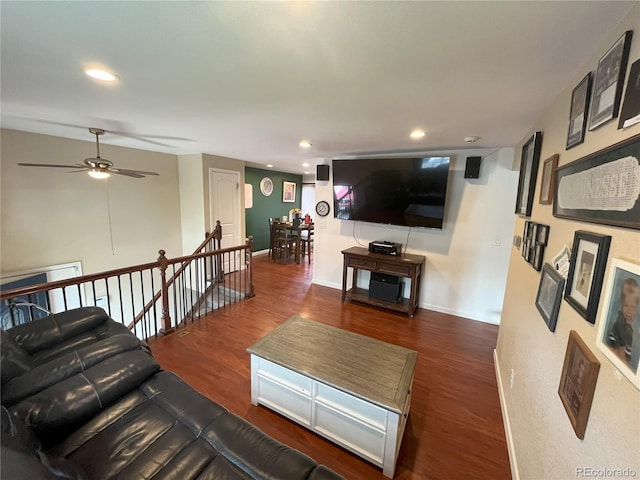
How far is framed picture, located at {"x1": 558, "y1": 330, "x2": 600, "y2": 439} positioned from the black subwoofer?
2.73 m

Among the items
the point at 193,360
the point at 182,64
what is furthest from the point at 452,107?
the point at 193,360

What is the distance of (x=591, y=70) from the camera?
1.19 metres

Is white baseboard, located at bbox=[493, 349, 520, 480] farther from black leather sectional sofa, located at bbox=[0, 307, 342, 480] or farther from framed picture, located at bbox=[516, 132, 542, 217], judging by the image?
framed picture, located at bbox=[516, 132, 542, 217]

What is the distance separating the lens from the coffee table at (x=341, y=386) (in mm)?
1541

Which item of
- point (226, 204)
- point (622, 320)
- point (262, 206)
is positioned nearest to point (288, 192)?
point (262, 206)

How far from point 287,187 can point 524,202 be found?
20.4 feet

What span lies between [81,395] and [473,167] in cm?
417

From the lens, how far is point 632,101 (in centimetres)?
82

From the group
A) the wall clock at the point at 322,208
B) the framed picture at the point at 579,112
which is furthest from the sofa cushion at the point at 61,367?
the wall clock at the point at 322,208

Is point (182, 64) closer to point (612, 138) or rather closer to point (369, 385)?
point (612, 138)

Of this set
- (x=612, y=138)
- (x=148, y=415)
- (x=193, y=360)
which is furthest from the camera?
(x=193, y=360)

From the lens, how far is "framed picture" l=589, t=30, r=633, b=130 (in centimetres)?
91

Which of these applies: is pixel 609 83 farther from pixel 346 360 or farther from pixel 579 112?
pixel 346 360

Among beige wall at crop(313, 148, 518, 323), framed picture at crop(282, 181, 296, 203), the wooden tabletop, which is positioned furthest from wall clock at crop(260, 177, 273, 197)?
the wooden tabletop
